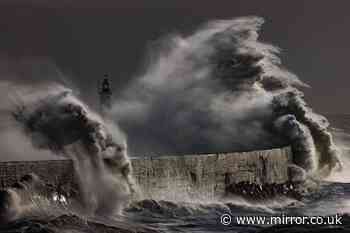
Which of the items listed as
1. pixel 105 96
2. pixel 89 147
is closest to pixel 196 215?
pixel 89 147

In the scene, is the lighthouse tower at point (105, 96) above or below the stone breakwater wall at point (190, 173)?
above

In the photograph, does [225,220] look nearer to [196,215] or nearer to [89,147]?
[196,215]

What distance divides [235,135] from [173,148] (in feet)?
2.06

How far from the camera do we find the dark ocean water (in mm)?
4348

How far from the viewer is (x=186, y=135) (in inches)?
269

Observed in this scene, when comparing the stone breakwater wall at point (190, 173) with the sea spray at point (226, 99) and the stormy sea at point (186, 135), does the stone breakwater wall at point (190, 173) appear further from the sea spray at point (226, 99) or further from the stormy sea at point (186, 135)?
the sea spray at point (226, 99)

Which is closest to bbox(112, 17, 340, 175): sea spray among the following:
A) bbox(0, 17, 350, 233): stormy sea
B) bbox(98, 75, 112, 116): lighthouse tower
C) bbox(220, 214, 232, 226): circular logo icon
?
bbox(0, 17, 350, 233): stormy sea

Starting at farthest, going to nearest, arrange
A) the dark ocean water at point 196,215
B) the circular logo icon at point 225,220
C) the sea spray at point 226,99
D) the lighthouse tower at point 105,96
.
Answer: the sea spray at point 226,99
the lighthouse tower at point 105,96
the circular logo icon at point 225,220
the dark ocean water at point 196,215

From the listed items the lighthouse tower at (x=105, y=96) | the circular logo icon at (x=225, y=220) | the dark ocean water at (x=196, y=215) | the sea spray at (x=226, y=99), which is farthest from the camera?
the sea spray at (x=226, y=99)

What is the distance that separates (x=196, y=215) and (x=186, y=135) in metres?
2.03

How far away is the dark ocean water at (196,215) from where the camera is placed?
435 centimetres

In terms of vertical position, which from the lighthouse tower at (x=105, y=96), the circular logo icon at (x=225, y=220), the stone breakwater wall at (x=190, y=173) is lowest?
the circular logo icon at (x=225, y=220)

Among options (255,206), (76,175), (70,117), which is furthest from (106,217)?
(255,206)

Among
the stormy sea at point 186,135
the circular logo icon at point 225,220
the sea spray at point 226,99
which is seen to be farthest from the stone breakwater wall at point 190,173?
the sea spray at point 226,99
